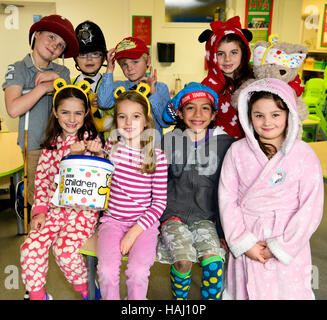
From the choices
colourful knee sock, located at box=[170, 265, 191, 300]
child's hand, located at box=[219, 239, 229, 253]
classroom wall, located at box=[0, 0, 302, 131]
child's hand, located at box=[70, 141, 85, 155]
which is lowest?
colourful knee sock, located at box=[170, 265, 191, 300]

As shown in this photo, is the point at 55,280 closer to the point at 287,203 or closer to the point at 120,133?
the point at 120,133

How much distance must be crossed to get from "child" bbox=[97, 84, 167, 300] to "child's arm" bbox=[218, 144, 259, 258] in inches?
11.9

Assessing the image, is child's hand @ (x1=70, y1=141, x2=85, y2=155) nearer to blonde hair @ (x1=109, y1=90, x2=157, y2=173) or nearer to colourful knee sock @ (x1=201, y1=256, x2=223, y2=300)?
blonde hair @ (x1=109, y1=90, x2=157, y2=173)

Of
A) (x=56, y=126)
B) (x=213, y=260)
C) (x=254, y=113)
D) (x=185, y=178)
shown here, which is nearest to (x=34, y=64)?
(x=56, y=126)

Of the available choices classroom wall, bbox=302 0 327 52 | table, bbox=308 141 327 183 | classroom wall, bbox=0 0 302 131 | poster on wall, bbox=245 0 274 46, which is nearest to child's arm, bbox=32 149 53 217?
table, bbox=308 141 327 183

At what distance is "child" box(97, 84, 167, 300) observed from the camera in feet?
5.35

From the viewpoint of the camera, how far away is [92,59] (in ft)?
7.57

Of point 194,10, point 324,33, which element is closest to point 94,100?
point 194,10

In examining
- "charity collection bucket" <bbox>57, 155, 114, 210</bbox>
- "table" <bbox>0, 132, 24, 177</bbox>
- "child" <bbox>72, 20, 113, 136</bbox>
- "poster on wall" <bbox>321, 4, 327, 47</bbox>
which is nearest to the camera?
"charity collection bucket" <bbox>57, 155, 114, 210</bbox>

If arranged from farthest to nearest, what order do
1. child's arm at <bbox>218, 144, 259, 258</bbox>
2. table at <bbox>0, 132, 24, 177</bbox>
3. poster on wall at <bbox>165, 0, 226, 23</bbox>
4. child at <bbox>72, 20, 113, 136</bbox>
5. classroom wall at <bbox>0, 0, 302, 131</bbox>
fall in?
poster on wall at <bbox>165, 0, 226, 23</bbox> < classroom wall at <bbox>0, 0, 302, 131</bbox> < table at <bbox>0, 132, 24, 177</bbox> < child at <bbox>72, 20, 113, 136</bbox> < child's arm at <bbox>218, 144, 259, 258</bbox>

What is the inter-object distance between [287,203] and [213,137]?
1.80 feet

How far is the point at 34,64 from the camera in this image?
2049mm

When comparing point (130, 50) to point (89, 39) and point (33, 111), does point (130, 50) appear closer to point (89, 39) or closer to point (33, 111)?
point (89, 39)

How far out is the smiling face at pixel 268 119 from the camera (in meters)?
1.64
